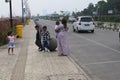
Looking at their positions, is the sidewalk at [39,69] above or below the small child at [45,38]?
below

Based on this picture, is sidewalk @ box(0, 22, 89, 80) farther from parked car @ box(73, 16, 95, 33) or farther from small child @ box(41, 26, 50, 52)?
parked car @ box(73, 16, 95, 33)

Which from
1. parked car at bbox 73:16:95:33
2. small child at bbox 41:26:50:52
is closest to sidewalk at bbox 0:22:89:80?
small child at bbox 41:26:50:52

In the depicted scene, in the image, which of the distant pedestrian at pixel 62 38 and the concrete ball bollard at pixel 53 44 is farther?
the concrete ball bollard at pixel 53 44

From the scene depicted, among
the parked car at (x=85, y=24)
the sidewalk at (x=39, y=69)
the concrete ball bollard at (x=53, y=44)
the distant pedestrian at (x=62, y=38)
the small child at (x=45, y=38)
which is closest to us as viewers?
the sidewalk at (x=39, y=69)

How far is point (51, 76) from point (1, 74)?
1.70 meters

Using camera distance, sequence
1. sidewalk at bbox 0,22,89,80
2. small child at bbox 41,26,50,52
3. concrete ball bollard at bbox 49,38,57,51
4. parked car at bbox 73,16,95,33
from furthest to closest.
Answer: parked car at bbox 73,16,95,33
concrete ball bollard at bbox 49,38,57,51
small child at bbox 41,26,50,52
sidewalk at bbox 0,22,89,80

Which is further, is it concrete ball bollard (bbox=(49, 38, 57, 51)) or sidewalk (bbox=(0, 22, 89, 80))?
concrete ball bollard (bbox=(49, 38, 57, 51))

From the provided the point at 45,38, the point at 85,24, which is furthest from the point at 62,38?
the point at 85,24

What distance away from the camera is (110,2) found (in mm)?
Answer: 124625

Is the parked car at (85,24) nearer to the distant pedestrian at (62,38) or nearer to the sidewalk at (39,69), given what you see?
the distant pedestrian at (62,38)

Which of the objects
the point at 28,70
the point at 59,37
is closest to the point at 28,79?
the point at 28,70

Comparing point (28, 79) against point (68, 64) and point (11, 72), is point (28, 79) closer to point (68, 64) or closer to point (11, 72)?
point (11, 72)

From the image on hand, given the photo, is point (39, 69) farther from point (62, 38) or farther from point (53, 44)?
point (53, 44)

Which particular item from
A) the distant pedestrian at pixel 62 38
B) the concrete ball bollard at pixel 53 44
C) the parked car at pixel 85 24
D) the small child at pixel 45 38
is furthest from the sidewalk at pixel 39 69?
the parked car at pixel 85 24
